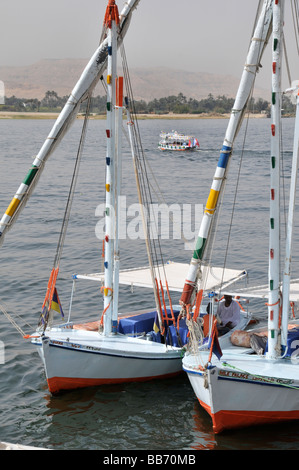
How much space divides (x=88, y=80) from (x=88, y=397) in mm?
9907

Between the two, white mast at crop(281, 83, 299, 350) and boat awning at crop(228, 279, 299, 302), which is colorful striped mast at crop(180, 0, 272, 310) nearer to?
white mast at crop(281, 83, 299, 350)

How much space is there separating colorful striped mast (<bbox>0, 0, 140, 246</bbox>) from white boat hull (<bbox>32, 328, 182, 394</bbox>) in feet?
12.4

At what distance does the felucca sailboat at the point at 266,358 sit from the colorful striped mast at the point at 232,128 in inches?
1.1

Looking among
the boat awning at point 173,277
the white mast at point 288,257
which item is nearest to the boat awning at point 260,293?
the boat awning at point 173,277

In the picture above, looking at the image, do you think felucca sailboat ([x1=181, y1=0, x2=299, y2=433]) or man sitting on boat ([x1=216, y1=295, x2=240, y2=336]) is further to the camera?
man sitting on boat ([x1=216, y1=295, x2=240, y2=336])

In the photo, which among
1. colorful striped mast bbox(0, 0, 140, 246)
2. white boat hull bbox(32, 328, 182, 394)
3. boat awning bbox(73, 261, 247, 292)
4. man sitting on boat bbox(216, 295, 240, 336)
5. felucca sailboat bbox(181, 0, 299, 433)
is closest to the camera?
felucca sailboat bbox(181, 0, 299, 433)

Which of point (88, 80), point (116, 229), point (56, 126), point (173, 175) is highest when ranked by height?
point (88, 80)

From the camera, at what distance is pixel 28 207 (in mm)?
60094

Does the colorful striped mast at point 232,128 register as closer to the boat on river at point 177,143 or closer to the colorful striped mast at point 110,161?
the colorful striped mast at point 110,161

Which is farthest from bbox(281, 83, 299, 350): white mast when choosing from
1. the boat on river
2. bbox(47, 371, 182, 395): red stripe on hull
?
the boat on river

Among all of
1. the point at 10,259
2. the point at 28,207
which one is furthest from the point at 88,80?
the point at 28,207

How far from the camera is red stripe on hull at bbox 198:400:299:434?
1928cm

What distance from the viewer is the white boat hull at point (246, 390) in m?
18.7
